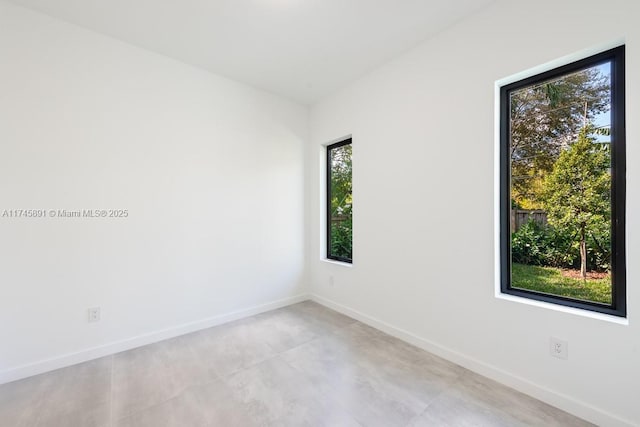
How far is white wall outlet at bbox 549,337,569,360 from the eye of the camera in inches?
67.1

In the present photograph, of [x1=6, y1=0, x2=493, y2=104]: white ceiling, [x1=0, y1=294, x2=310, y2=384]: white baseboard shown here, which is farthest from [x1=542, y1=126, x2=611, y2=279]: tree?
[x1=0, y1=294, x2=310, y2=384]: white baseboard

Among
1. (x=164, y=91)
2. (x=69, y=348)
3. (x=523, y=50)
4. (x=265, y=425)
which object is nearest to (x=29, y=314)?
(x=69, y=348)

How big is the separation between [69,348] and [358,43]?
12.3ft

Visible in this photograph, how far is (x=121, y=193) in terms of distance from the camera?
8.25 feet

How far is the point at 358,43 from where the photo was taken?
255cm

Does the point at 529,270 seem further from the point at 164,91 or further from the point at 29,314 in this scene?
the point at 29,314

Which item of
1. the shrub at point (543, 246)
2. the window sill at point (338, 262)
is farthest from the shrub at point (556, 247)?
the window sill at point (338, 262)

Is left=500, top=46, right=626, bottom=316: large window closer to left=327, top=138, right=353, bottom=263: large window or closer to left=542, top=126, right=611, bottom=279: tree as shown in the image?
left=542, top=126, right=611, bottom=279: tree

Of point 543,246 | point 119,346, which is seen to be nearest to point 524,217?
point 543,246

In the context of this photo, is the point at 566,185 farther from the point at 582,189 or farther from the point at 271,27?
the point at 271,27

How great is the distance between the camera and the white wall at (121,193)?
6.86 feet

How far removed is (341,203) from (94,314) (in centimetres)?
289

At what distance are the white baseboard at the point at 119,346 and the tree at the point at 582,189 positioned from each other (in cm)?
313

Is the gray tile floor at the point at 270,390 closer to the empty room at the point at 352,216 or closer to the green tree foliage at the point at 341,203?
the empty room at the point at 352,216
